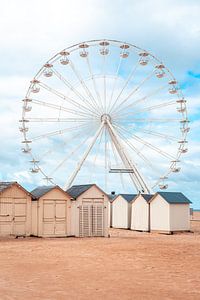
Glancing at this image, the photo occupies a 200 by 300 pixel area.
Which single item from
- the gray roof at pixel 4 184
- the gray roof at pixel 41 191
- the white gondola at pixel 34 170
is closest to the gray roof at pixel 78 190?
the gray roof at pixel 41 191

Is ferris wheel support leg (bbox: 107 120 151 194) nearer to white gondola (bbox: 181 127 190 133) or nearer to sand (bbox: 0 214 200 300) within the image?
white gondola (bbox: 181 127 190 133)

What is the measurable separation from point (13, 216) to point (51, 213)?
231 cm

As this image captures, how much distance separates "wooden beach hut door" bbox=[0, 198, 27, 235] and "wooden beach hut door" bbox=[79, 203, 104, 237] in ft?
11.6

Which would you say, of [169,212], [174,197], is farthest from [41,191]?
[174,197]

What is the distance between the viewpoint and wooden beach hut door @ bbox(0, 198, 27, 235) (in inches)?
1040

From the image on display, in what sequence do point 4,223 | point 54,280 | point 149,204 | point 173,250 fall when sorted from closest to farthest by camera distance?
→ point 54,280, point 173,250, point 4,223, point 149,204

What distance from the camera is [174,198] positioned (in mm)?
34500

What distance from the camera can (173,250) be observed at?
1961 cm

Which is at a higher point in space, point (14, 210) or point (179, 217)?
point (14, 210)

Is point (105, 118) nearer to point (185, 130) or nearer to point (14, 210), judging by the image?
point (185, 130)

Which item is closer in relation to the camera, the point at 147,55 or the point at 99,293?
the point at 99,293

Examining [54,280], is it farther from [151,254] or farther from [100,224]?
[100,224]

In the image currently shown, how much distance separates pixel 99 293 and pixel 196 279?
10.6 ft

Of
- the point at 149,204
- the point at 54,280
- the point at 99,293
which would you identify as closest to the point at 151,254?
the point at 54,280
